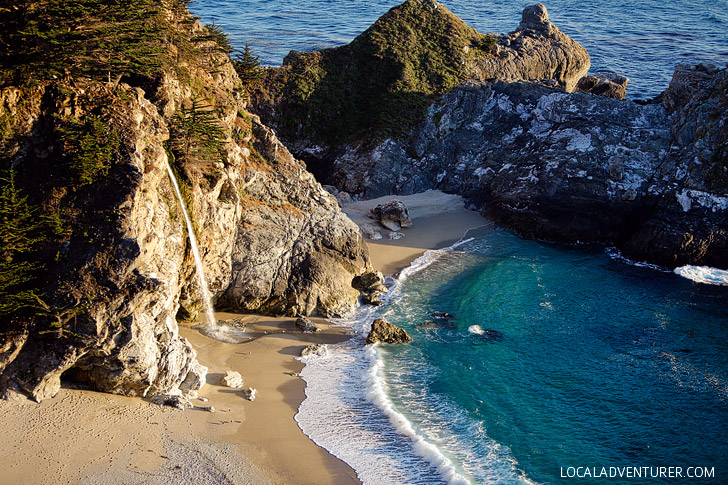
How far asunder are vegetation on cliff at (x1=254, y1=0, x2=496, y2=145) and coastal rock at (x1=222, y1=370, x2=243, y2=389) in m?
15.4

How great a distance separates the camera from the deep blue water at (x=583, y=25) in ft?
137

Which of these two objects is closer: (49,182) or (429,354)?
(49,182)

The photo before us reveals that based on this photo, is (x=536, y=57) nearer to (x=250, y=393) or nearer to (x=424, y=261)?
(x=424, y=261)

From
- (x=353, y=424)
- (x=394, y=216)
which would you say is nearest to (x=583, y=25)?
(x=394, y=216)

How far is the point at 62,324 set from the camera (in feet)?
39.6

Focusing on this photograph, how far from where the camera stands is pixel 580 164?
23922 mm

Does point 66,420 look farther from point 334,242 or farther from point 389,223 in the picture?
point 389,223

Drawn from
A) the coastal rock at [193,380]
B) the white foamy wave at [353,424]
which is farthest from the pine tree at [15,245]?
the white foamy wave at [353,424]

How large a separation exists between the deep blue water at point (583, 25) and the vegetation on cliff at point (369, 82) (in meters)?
11.3

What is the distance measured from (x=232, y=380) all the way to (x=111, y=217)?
475 centimetres

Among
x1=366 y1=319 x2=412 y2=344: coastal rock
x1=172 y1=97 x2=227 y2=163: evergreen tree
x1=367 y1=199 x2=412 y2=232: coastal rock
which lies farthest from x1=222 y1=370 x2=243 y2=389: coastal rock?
x1=367 y1=199 x2=412 y2=232: coastal rock

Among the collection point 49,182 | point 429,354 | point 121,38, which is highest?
point 121,38

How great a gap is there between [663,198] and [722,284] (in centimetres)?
384

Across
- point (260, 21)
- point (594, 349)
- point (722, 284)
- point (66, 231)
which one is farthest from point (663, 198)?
point (260, 21)
